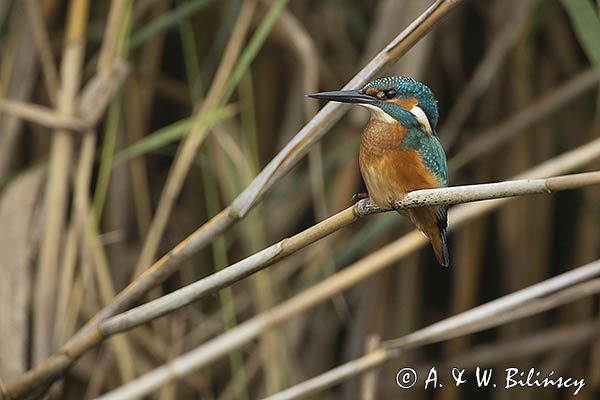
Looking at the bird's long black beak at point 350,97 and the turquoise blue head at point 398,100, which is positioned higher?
the turquoise blue head at point 398,100

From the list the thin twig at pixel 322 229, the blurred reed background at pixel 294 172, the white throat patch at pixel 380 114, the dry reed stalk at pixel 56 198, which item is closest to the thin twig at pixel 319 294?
the blurred reed background at pixel 294 172

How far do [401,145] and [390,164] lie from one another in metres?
0.05

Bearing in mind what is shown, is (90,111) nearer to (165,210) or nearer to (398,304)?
(165,210)

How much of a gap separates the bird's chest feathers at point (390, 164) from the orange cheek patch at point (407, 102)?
0.10 feet

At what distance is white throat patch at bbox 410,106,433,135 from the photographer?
1.13 metres

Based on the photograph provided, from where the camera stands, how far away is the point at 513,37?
→ 186 cm

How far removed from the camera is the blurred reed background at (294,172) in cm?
170

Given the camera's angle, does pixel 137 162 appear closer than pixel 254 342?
Yes

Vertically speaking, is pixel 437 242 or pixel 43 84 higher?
pixel 43 84

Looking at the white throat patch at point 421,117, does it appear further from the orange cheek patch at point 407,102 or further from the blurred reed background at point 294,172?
the blurred reed background at point 294,172

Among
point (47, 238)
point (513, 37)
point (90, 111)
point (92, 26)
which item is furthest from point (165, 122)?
point (513, 37)

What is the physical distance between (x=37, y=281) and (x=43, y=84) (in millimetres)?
559

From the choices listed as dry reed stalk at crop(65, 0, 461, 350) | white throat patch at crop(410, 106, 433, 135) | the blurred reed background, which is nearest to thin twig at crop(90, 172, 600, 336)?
dry reed stalk at crop(65, 0, 461, 350)

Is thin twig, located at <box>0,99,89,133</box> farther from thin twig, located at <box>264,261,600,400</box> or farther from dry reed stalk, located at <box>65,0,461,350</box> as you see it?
thin twig, located at <box>264,261,600,400</box>
